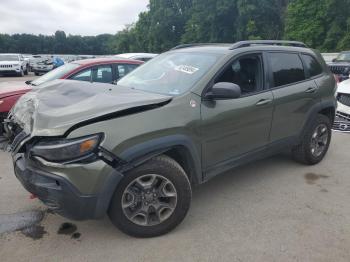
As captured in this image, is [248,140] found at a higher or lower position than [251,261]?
higher

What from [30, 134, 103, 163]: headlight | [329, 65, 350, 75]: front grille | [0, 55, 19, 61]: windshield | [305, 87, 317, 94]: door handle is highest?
[0, 55, 19, 61]: windshield

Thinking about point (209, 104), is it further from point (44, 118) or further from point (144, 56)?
point (144, 56)

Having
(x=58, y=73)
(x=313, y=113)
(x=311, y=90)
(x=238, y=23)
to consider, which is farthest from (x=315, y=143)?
(x=238, y=23)

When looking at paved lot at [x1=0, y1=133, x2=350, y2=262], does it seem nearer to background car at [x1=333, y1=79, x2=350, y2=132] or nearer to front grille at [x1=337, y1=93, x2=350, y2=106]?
background car at [x1=333, y1=79, x2=350, y2=132]

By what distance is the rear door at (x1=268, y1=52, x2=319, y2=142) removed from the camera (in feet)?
13.9

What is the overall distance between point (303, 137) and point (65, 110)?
10.6 ft

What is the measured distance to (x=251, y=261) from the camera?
9.52ft

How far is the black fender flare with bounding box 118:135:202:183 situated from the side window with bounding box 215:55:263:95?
3.06 ft

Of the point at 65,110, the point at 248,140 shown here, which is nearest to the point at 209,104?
the point at 248,140

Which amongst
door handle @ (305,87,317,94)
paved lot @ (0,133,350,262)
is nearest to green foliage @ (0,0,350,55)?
door handle @ (305,87,317,94)

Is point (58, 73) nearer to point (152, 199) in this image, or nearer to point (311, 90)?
point (152, 199)

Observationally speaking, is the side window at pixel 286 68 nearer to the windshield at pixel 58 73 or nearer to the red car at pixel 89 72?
the red car at pixel 89 72

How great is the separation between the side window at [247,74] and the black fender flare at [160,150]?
933 millimetres

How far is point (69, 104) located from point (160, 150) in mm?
905
